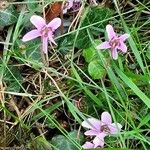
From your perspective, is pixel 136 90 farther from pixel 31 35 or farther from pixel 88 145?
pixel 31 35

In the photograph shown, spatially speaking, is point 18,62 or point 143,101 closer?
point 143,101

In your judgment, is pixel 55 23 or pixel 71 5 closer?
pixel 55 23

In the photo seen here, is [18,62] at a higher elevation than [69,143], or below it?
higher

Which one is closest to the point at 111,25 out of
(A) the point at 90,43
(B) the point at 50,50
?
(A) the point at 90,43

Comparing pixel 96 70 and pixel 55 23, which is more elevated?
pixel 55 23

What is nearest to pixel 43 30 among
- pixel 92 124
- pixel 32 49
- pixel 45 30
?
pixel 45 30

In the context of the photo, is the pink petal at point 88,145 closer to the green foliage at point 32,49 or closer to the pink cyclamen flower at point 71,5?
the green foliage at point 32,49

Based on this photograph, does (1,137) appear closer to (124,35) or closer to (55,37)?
(55,37)

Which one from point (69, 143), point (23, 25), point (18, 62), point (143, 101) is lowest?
point (69, 143)
